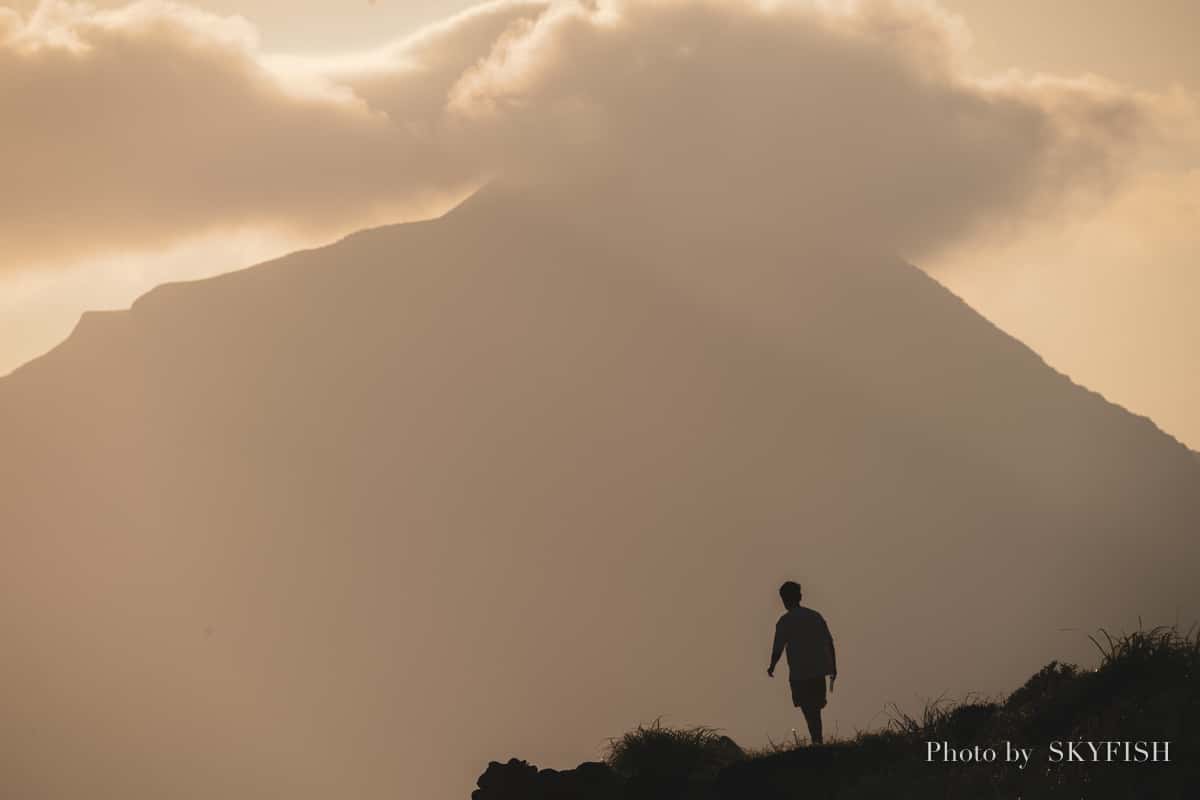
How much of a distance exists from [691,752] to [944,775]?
10.3ft

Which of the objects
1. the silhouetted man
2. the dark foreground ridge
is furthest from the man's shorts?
the dark foreground ridge

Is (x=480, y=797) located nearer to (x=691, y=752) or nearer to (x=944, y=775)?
(x=691, y=752)

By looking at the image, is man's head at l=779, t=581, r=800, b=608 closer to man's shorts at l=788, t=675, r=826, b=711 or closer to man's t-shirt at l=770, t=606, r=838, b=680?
man's t-shirt at l=770, t=606, r=838, b=680

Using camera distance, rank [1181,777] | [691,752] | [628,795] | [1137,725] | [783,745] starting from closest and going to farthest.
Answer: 1. [1181,777]
2. [1137,725]
3. [628,795]
4. [691,752]
5. [783,745]

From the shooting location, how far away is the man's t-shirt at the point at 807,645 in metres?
15.6

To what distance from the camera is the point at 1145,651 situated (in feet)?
36.1

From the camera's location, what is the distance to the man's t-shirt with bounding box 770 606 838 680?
15602mm

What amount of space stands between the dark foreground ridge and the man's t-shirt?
3.06 metres

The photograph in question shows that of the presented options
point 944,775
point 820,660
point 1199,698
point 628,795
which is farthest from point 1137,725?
point 820,660

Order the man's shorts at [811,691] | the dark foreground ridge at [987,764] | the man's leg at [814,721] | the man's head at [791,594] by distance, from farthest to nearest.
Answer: the man's head at [791,594] < the man's shorts at [811,691] < the man's leg at [814,721] < the dark foreground ridge at [987,764]

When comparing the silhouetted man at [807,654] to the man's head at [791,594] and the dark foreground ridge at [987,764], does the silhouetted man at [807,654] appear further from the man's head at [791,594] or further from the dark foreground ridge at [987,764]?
the dark foreground ridge at [987,764]

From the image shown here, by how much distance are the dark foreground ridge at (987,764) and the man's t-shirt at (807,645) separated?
10.0 feet

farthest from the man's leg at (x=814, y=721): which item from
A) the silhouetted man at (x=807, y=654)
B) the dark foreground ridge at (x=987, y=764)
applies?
the dark foreground ridge at (x=987, y=764)

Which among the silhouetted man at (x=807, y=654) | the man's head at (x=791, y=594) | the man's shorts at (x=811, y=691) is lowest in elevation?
the man's shorts at (x=811, y=691)
